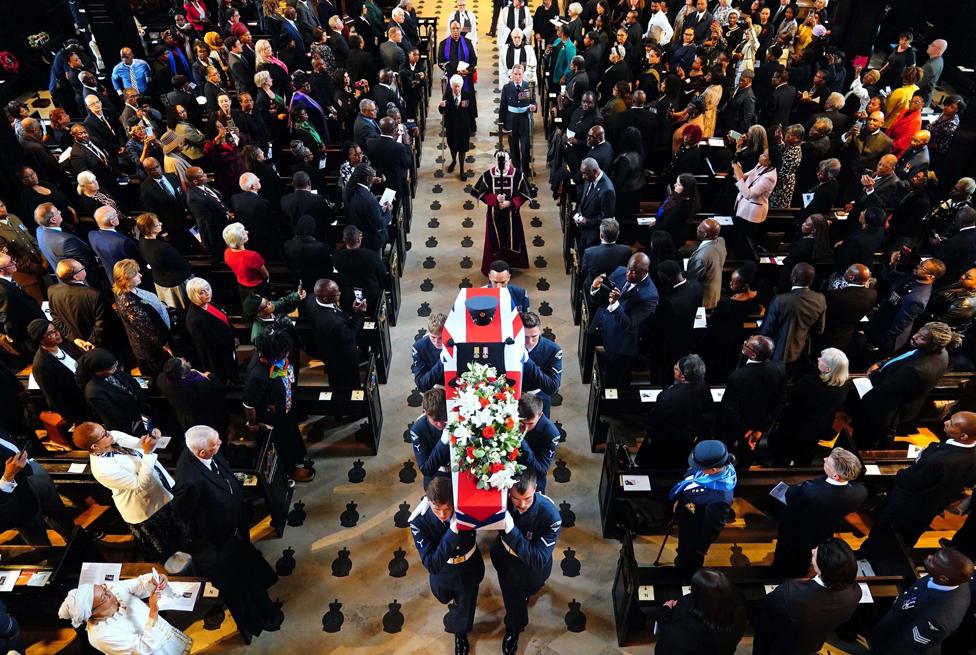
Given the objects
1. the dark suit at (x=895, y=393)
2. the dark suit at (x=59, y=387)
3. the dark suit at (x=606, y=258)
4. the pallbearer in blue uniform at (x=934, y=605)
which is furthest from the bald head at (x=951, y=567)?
the dark suit at (x=59, y=387)

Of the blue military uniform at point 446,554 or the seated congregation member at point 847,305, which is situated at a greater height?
the seated congregation member at point 847,305

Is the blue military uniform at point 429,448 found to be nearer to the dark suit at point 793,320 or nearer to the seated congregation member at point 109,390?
the seated congregation member at point 109,390

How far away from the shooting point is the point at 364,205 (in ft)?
23.8

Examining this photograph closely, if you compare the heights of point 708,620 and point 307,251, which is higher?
point 307,251

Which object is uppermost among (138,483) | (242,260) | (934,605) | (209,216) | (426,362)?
(209,216)

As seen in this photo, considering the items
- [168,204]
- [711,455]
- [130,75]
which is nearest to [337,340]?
[168,204]

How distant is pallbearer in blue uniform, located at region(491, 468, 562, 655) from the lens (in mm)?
4152

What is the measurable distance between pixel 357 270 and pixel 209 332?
1.56 metres

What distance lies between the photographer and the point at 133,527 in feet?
16.4

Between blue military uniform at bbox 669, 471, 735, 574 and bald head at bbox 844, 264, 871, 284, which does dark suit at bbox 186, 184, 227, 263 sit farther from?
bald head at bbox 844, 264, 871, 284

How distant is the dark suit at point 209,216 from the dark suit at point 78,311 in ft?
4.58

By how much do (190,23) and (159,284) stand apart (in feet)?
28.7

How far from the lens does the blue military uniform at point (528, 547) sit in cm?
420

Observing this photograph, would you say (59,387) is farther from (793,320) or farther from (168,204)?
(793,320)
